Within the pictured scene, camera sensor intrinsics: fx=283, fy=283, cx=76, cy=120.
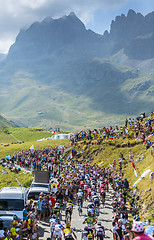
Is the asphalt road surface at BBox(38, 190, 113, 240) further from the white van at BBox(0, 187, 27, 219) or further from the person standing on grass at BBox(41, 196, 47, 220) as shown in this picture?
the white van at BBox(0, 187, 27, 219)

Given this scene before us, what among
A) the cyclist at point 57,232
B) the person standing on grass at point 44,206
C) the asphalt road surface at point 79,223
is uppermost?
the person standing on grass at point 44,206

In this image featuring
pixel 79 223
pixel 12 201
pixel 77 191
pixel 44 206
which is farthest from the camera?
pixel 77 191

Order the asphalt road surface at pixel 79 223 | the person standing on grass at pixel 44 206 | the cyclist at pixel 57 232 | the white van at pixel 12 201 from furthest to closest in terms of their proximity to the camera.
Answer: the person standing on grass at pixel 44 206 → the white van at pixel 12 201 → the asphalt road surface at pixel 79 223 → the cyclist at pixel 57 232

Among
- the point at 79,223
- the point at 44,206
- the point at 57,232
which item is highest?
the point at 44,206

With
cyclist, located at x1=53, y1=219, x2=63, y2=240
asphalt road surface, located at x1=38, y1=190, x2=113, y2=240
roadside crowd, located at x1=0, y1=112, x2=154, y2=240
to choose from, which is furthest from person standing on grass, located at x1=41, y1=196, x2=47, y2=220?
cyclist, located at x1=53, y1=219, x2=63, y2=240

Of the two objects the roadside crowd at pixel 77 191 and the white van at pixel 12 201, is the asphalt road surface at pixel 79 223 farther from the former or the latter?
the white van at pixel 12 201

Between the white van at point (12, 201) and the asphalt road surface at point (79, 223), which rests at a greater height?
the white van at point (12, 201)

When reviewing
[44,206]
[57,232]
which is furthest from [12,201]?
[57,232]

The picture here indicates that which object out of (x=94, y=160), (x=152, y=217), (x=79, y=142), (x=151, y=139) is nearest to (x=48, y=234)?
(x=152, y=217)

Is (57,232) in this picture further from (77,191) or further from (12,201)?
(77,191)

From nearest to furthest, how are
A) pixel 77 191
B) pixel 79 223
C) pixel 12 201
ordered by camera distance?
pixel 12 201, pixel 79 223, pixel 77 191

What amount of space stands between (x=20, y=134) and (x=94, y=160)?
10124cm

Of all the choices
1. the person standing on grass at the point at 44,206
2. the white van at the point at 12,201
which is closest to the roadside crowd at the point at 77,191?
the person standing on grass at the point at 44,206

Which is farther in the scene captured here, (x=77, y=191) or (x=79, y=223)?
(x=77, y=191)
